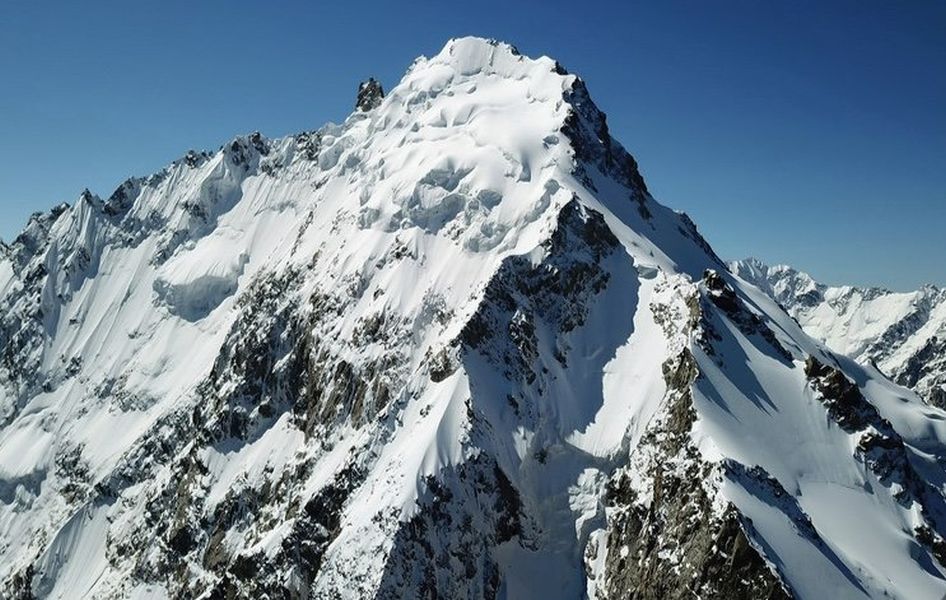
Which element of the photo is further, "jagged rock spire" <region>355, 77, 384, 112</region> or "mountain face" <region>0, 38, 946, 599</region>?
"jagged rock spire" <region>355, 77, 384, 112</region>

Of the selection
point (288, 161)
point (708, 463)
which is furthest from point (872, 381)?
point (288, 161)

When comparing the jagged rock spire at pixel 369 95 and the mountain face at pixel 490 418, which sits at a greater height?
the jagged rock spire at pixel 369 95

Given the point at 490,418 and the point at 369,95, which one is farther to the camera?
the point at 369,95

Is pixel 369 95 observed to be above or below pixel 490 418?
above

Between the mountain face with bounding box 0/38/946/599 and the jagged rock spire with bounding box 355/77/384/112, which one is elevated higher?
the jagged rock spire with bounding box 355/77/384/112

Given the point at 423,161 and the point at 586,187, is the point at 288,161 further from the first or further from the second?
the point at 586,187
